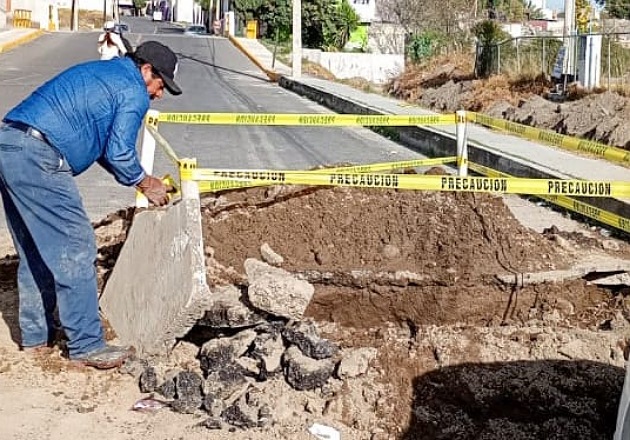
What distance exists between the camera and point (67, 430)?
404 cm

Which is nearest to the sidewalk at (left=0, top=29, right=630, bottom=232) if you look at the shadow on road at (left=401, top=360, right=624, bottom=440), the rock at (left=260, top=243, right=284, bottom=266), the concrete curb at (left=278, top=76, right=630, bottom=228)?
the concrete curb at (left=278, top=76, right=630, bottom=228)

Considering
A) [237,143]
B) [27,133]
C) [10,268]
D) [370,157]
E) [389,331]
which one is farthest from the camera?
[237,143]

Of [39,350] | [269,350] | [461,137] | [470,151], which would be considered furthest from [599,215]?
[470,151]

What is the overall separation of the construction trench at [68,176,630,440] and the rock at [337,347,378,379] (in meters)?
0.01

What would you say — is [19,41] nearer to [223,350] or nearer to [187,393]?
[223,350]

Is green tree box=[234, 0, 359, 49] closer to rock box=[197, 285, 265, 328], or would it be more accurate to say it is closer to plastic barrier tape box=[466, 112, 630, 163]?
plastic barrier tape box=[466, 112, 630, 163]

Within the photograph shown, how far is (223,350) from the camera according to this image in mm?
4484

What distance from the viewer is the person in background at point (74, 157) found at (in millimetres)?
4305

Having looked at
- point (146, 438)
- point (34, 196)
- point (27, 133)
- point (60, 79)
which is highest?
point (60, 79)

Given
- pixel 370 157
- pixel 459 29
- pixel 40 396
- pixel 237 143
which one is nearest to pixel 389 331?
pixel 40 396

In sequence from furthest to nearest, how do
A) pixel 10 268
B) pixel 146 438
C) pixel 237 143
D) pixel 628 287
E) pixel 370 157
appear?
pixel 237 143
pixel 370 157
pixel 10 268
pixel 628 287
pixel 146 438

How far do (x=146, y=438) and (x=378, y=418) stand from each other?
1.06 metres

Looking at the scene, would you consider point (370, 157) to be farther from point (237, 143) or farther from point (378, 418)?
point (378, 418)

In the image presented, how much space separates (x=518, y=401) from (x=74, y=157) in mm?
2481
